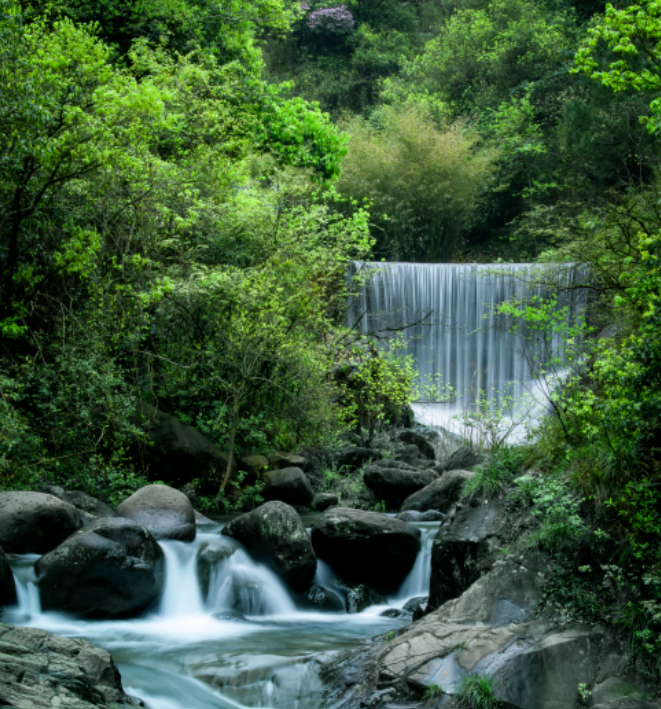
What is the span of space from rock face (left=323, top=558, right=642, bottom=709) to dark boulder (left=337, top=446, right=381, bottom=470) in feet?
26.8

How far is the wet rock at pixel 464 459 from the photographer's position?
11.9m

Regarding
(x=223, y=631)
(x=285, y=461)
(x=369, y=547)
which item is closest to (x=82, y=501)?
(x=223, y=631)

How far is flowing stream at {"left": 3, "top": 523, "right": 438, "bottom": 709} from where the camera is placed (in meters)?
5.39

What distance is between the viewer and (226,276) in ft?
35.8

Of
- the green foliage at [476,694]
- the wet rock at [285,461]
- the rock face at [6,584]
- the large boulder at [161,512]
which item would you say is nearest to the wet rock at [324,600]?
the large boulder at [161,512]

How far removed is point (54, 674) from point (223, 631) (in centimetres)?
298

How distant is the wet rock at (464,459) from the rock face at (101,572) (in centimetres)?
641

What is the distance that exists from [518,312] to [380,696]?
15.0 ft

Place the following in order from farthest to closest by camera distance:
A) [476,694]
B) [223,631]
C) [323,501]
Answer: [323,501]
[223,631]
[476,694]

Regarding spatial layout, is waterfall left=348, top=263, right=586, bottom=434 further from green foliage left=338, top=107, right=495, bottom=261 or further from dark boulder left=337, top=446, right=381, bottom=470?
dark boulder left=337, top=446, right=381, bottom=470

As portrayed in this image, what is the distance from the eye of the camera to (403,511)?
10.8m

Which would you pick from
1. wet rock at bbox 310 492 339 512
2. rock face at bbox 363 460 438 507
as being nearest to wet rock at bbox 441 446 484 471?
rock face at bbox 363 460 438 507

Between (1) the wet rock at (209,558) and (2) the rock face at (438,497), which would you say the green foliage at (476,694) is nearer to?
(1) the wet rock at (209,558)

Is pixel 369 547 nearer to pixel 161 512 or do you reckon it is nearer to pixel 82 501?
pixel 161 512
